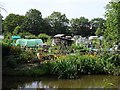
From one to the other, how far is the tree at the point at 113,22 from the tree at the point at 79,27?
38.3 metres

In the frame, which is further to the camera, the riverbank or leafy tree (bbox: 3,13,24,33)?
leafy tree (bbox: 3,13,24,33)

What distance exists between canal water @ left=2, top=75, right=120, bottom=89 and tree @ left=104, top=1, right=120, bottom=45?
2.95 metres

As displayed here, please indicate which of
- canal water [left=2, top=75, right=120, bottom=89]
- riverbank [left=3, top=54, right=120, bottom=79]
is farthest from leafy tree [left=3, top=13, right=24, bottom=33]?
canal water [left=2, top=75, right=120, bottom=89]

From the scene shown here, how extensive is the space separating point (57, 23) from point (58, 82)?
39.5 metres

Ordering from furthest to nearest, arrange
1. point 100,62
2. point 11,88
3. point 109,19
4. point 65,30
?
point 65,30, point 109,19, point 100,62, point 11,88

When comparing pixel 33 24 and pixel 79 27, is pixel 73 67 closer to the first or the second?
pixel 33 24

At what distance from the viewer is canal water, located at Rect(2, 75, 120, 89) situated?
1369 centimetres

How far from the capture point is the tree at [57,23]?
52422mm

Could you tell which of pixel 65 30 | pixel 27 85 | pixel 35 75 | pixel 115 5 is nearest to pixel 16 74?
pixel 35 75

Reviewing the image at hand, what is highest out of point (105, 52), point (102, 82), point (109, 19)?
point (109, 19)

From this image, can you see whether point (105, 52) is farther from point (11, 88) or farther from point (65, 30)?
point (65, 30)

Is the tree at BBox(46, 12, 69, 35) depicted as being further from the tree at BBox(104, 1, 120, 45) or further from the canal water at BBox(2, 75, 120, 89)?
the canal water at BBox(2, 75, 120, 89)

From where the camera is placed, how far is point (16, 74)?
15469mm

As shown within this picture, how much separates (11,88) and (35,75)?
2.89 meters
